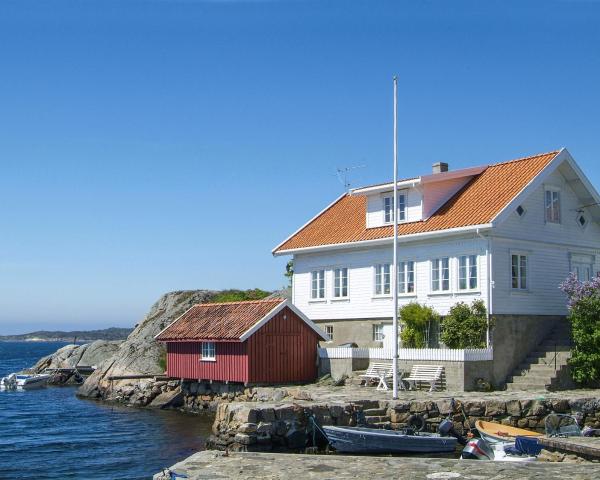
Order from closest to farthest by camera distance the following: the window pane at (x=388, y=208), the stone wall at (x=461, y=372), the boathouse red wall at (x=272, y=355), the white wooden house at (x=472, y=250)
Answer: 1. the stone wall at (x=461, y=372)
2. the white wooden house at (x=472, y=250)
3. the boathouse red wall at (x=272, y=355)
4. the window pane at (x=388, y=208)

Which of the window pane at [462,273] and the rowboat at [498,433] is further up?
the window pane at [462,273]

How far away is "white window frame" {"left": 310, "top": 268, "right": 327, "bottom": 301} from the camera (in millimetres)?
39219

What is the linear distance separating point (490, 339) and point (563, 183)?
871 cm

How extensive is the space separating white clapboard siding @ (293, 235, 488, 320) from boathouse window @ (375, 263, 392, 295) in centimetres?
19

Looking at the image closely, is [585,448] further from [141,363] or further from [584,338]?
[141,363]

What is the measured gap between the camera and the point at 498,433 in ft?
74.2

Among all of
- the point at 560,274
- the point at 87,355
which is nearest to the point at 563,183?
the point at 560,274

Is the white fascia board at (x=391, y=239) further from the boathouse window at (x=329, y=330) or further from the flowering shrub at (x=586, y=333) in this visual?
A: the flowering shrub at (x=586, y=333)

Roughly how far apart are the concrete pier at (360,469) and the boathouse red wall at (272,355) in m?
15.3

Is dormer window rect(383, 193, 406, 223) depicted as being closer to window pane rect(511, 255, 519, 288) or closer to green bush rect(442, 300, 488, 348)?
window pane rect(511, 255, 519, 288)

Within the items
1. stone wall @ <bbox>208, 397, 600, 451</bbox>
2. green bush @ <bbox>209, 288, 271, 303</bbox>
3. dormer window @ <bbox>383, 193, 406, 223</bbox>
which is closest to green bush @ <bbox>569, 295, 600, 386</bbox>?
stone wall @ <bbox>208, 397, 600, 451</bbox>

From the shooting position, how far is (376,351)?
110ft

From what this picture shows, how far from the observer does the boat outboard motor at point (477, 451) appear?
67.5 ft

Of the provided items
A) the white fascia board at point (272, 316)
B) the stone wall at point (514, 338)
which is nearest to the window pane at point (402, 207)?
the white fascia board at point (272, 316)
